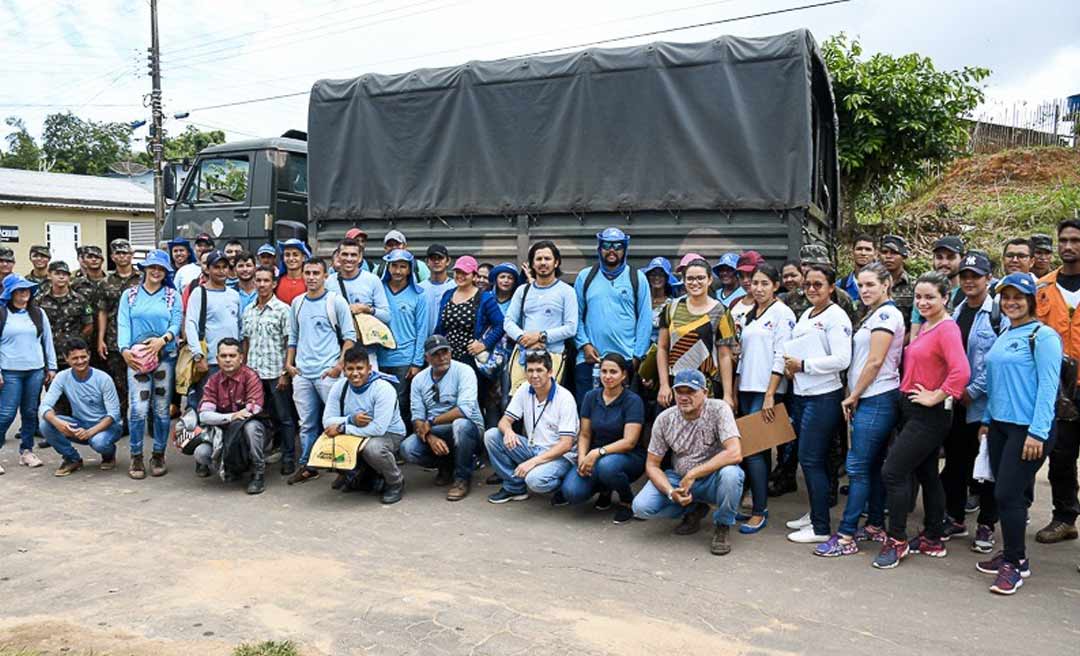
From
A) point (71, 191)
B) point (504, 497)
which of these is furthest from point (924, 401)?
point (71, 191)

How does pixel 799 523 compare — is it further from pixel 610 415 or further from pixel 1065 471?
pixel 1065 471

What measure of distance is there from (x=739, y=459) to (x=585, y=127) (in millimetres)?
3194

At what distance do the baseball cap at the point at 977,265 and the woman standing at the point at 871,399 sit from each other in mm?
440

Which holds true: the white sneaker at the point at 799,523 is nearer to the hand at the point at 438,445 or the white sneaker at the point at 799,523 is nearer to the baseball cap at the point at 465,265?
the hand at the point at 438,445

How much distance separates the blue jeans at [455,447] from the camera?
5.82 meters

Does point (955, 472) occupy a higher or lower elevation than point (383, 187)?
lower

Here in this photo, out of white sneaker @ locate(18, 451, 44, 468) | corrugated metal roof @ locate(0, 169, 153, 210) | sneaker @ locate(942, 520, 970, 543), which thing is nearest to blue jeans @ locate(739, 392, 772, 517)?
sneaker @ locate(942, 520, 970, 543)

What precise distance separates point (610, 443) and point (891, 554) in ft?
5.80

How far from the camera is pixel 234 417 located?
19.7 feet

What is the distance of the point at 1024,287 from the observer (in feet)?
13.3

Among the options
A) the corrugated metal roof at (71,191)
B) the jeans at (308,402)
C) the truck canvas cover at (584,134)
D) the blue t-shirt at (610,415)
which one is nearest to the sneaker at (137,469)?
the jeans at (308,402)

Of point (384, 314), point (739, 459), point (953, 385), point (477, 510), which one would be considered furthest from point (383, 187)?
point (953, 385)

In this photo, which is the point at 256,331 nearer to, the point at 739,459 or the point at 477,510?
the point at 477,510

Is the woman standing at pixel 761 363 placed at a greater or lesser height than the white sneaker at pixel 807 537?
greater
